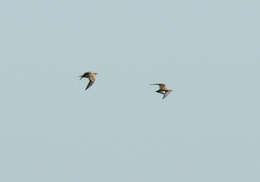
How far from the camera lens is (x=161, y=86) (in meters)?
165

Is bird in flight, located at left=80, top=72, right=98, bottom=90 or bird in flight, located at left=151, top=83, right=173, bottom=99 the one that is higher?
bird in flight, located at left=151, top=83, right=173, bottom=99

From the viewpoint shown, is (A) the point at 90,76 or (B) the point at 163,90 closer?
(A) the point at 90,76

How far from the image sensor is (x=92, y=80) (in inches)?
5999

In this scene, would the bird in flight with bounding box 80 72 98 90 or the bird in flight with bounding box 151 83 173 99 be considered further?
the bird in flight with bounding box 151 83 173 99

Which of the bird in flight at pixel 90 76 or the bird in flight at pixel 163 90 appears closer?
the bird in flight at pixel 90 76

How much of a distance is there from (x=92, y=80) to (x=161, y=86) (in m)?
17.6

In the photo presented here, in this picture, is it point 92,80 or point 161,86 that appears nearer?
point 92,80

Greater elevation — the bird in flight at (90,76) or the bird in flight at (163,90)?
the bird in flight at (163,90)
